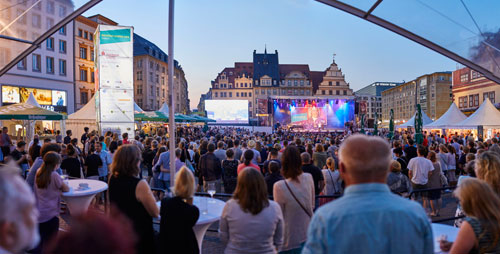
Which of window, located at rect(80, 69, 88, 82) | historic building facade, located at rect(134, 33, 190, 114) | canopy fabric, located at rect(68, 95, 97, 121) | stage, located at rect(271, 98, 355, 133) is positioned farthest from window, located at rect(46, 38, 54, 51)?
stage, located at rect(271, 98, 355, 133)

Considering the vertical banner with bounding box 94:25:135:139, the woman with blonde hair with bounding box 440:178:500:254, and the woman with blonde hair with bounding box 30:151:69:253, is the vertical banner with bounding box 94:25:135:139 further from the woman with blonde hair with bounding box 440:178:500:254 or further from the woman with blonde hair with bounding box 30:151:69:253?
the woman with blonde hair with bounding box 440:178:500:254

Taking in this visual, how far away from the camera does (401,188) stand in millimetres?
6289

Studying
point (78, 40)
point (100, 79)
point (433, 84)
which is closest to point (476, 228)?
point (100, 79)

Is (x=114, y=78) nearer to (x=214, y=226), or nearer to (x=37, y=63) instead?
(x=214, y=226)

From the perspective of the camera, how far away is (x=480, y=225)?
238cm

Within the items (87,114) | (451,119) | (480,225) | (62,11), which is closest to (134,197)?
(480,225)

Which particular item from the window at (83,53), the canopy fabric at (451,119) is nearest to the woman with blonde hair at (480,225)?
the canopy fabric at (451,119)

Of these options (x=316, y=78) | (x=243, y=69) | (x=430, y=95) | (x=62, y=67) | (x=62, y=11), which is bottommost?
(x=62, y=11)

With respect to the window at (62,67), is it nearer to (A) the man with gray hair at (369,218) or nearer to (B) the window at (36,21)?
(B) the window at (36,21)

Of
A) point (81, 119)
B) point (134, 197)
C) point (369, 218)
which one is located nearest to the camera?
point (369, 218)

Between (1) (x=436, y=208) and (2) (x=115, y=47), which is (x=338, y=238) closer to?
(1) (x=436, y=208)

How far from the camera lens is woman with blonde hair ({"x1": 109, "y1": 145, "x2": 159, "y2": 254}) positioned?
321cm

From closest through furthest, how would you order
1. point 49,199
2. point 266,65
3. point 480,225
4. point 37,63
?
point 480,225 < point 49,199 < point 37,63 < point 266,65

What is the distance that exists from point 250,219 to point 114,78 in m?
14.1
